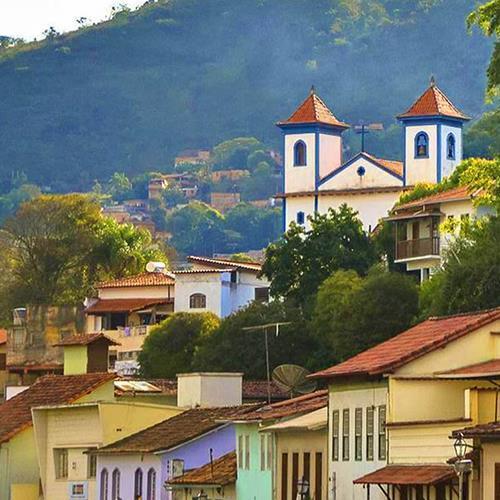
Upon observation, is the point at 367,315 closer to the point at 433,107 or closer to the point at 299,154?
the point at 433,107

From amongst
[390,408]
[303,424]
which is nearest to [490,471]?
[390,408]

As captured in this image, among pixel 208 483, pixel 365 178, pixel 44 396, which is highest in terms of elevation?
pixel 365 178

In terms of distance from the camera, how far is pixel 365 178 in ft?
497

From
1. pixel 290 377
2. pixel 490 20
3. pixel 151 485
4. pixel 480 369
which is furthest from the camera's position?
pixel 290 377

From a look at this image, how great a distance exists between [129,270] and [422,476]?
341 ft

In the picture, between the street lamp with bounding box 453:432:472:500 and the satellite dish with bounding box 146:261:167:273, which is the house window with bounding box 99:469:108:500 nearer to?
the street lamp with bounding box 453:432:472:500

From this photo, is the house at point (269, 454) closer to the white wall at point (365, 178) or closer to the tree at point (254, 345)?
the tree at point (254, 345)

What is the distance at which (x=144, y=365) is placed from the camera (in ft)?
371

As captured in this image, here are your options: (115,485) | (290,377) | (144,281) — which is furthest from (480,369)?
(144,281)

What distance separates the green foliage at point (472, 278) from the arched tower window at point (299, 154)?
68.5 meters

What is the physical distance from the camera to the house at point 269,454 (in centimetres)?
6219

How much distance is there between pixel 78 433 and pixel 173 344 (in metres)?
34.1

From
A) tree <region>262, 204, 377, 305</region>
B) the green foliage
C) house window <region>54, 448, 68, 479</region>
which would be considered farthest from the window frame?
house window <region>54, 448, 68, 479</region>

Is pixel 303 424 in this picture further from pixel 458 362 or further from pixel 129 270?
pixel 129 270
